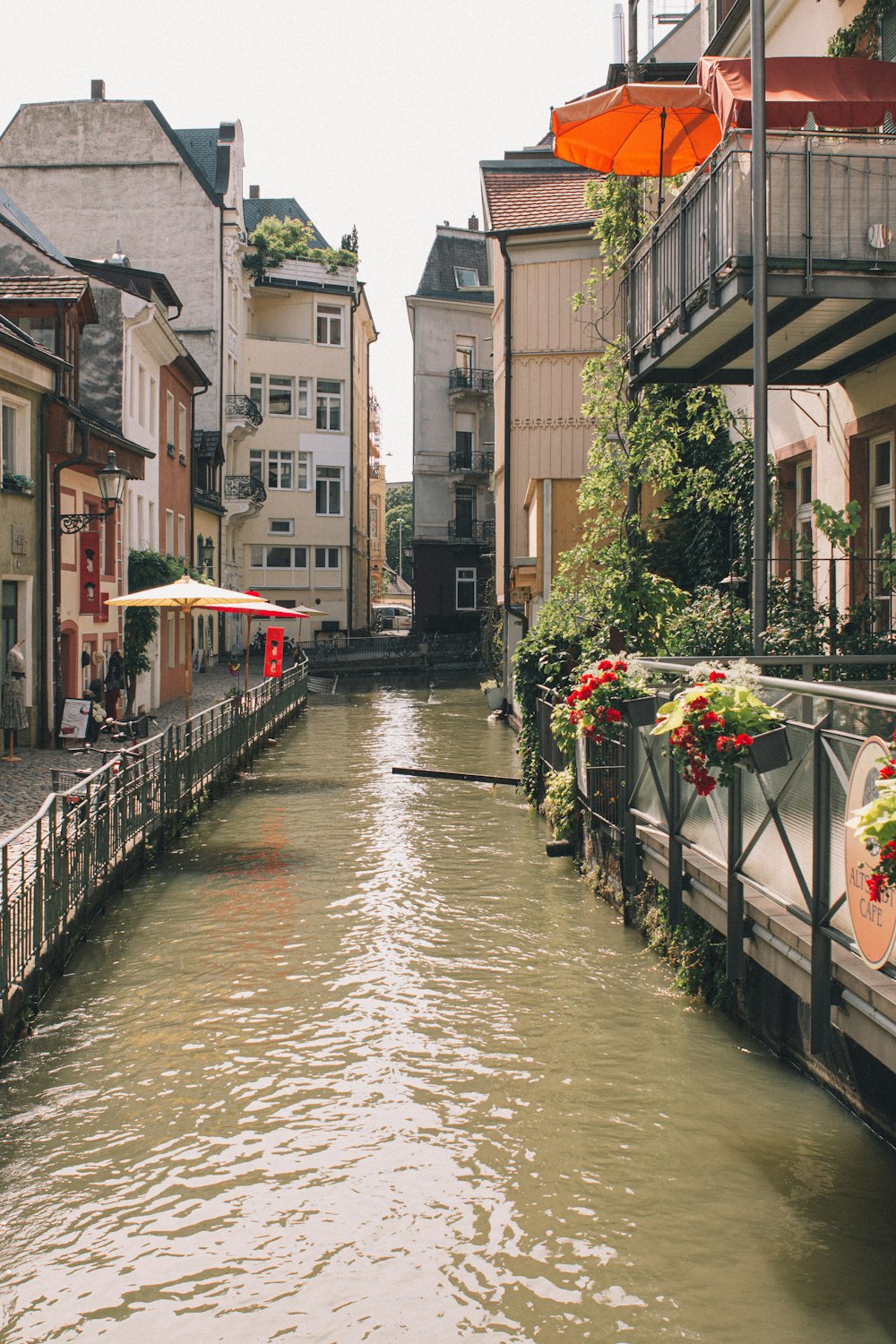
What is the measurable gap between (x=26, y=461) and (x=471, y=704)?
1860 cm

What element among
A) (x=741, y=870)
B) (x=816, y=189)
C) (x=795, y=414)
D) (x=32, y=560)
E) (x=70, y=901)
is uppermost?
(x=816, y=189)

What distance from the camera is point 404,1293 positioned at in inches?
216

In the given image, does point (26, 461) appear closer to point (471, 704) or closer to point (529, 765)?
point (529, 765)

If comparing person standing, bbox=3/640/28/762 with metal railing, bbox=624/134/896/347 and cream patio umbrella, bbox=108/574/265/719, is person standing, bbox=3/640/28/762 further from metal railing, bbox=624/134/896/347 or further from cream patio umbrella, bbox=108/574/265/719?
metal railing, bbox=624/134/896/347

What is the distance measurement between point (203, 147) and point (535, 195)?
26216 millimetres

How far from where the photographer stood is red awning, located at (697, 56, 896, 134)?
11094 mm

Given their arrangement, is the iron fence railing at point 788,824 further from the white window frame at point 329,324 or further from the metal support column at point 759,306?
the white window frame at point 329,324

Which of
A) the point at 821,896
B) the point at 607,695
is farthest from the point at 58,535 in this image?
the point at 821,896

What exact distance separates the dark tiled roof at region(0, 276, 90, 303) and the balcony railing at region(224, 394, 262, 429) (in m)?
27.2

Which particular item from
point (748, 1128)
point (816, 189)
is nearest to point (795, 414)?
point (816, 189)

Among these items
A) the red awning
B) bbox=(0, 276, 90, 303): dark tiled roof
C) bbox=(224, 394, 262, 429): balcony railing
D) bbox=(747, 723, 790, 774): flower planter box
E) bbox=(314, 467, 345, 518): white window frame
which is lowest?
bbox=(747, 723, 790, 774): flower planter box

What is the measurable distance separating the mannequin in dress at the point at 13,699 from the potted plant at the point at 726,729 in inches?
527

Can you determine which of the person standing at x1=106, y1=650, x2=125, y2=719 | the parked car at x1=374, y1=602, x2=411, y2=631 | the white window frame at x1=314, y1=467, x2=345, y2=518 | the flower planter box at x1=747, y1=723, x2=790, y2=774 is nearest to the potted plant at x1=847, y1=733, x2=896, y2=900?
the flower planter box at x1=747, y1=723, x2=790, y2=774

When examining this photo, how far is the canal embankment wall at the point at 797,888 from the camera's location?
5.79 metres
